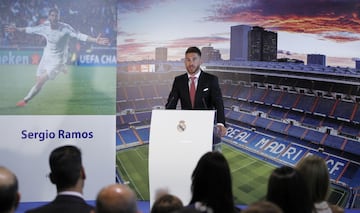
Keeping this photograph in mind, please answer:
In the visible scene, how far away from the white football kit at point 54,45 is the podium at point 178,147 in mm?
2446

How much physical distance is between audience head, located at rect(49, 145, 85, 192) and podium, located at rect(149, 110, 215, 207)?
44.7 inches

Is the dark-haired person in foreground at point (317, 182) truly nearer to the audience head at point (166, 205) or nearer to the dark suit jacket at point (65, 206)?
the audience head at point (166, 205)

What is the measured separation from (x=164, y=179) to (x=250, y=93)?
2779mm

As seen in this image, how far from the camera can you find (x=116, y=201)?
1.93 m

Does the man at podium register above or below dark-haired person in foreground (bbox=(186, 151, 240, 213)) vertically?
above

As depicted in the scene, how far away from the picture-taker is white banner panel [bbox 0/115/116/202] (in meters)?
5.46

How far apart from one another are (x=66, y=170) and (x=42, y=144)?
3.18m

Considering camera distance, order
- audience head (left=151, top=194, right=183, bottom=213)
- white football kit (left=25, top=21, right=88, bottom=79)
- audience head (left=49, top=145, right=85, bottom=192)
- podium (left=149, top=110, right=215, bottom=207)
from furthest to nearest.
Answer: white football kit (left=25, top=21, right=88, bottom=79) → podium (left=149, top=110, right=215, bottom=207) → audience head (left=49, top=145, right=85, bottom=192) → audience head (left=151, top=194, right=183, bottom=213)

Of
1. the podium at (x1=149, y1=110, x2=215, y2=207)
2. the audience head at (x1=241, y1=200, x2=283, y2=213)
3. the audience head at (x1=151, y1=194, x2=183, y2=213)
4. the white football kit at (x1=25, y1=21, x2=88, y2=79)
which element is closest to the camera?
the audience head at (x1=241, y1=200, x2=283, y2=213)

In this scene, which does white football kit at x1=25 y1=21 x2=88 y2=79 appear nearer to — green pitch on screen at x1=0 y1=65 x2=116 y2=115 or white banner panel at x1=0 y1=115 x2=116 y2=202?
green pitch on screen at x1=0 y1=65 x2=116 y2=115

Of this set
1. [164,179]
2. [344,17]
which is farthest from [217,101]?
[344,17]

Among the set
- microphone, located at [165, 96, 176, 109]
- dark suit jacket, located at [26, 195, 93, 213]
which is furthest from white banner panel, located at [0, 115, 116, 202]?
dark suit jacket, located at [26, 195, 93, 213]

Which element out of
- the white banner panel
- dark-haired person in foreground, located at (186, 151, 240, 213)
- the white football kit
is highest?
the white football kit

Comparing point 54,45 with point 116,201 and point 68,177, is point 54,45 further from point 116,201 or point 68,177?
point 116,201
